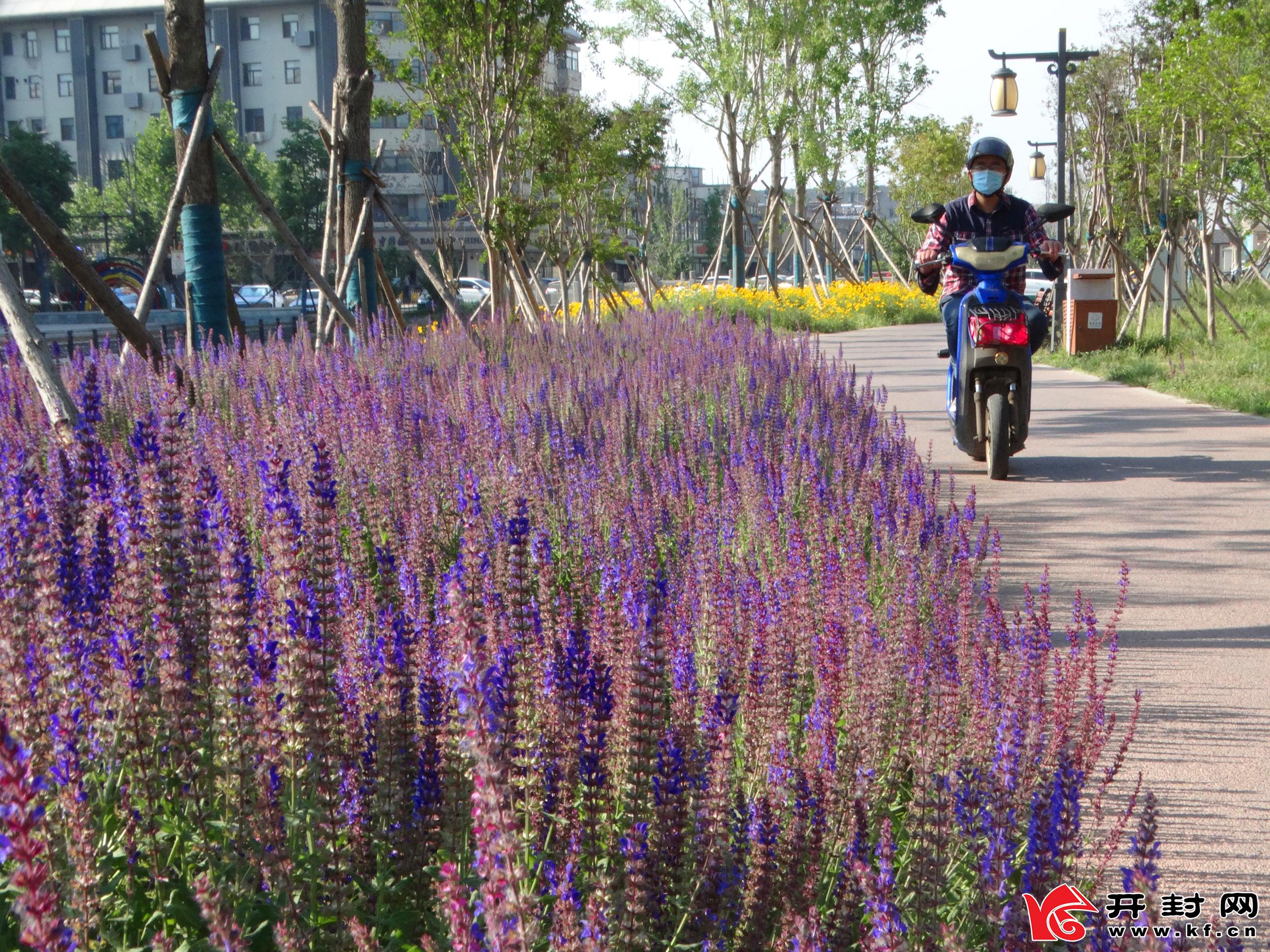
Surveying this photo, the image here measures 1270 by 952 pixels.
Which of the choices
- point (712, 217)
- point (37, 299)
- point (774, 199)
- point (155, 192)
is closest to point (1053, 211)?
point (774, 199)

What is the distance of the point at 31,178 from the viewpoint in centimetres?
5072

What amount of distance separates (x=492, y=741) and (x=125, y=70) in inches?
3353

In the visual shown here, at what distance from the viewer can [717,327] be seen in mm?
11414

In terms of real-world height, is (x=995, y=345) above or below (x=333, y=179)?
below

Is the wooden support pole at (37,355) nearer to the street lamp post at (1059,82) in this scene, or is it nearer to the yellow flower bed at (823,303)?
the street lamp post at (1059,82)

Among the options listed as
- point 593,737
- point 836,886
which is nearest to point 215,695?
point 593,737

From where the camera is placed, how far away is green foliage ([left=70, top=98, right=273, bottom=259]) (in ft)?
185

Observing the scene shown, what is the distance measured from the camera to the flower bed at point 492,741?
1851 millimetres

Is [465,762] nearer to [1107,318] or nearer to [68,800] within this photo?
[68,800]

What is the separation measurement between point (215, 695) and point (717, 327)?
9.34m

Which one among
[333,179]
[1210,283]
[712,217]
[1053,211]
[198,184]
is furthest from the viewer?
[712,217]

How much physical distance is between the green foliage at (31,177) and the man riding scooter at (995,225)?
157 ft

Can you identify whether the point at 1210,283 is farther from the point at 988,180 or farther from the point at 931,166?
the point at 931,166

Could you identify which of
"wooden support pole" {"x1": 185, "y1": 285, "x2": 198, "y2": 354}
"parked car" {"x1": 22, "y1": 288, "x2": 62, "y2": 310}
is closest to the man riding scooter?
"wooden support pole" {"x1": 185, "y1": 285, "x2": 198, "y2": 354}
